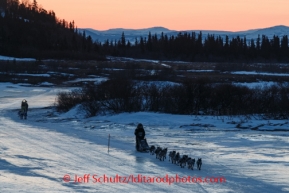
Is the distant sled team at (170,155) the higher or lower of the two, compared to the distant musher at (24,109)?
higher

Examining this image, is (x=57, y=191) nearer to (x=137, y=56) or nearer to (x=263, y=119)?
(x=263, y=119)

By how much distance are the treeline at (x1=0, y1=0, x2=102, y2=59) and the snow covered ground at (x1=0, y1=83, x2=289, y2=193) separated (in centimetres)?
8816

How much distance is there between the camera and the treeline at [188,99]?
32000 mm

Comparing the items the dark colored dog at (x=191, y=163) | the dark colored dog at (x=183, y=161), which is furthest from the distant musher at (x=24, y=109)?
the dark colored dog at (x=191, y=163)

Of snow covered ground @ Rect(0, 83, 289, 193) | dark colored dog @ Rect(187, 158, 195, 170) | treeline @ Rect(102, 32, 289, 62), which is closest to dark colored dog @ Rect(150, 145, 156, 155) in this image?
snow covered ground @ Rect(0, 83, 289, 193)

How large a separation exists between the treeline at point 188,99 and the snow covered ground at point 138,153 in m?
2.16

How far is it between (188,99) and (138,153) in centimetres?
1572

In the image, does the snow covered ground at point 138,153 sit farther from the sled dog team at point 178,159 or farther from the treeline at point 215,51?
the treeline at point 215,51

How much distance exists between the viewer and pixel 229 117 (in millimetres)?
29734

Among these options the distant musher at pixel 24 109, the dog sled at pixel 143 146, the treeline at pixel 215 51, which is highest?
the treeline at pixel 215 51

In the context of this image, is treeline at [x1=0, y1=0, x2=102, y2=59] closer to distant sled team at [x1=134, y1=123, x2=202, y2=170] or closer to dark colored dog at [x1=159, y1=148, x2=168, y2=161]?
distant sled team at [x1=134, y1=123, x2=202, y2=170]

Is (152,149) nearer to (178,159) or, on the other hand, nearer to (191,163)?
(178,159)

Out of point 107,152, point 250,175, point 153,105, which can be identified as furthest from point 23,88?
point 250,175

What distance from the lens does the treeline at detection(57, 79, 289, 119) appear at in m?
32.0
